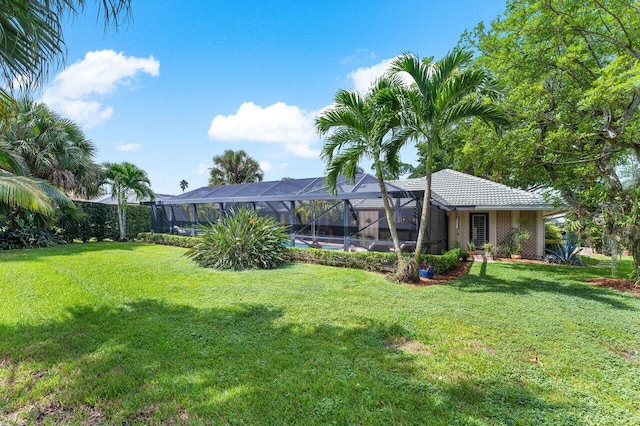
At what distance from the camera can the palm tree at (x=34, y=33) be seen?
8.79ft

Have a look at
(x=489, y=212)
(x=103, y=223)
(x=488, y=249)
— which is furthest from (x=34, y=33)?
(x=103, y=223)

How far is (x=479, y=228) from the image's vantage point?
15078 millimetres

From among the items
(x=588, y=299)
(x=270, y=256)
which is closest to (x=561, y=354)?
(x=588, y=299)

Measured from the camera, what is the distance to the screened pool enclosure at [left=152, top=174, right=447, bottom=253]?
37.3ft

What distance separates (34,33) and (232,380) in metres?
4.01

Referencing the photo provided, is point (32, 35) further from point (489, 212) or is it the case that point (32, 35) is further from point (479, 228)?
point (479, 228)

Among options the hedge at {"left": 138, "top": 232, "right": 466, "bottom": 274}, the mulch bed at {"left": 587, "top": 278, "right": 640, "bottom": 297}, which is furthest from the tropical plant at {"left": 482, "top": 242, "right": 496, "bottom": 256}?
the mulch bed at {"left": 587, "top": 278, "right": 640, "bottom": 297}

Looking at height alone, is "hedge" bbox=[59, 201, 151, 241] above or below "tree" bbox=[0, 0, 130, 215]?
below

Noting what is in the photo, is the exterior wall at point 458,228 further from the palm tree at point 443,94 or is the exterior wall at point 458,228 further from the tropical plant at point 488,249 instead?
the palm tree at point 443,94

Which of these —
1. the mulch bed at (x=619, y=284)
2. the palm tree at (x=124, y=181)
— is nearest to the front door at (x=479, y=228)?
the mulch bed at (x=619, y=284)

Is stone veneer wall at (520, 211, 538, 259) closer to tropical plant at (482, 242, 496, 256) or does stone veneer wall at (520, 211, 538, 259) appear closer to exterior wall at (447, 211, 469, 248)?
tropical plant at (482, 242, 496, 256)

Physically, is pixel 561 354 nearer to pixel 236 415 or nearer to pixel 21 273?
pixel 236 415

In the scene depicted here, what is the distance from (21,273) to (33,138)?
369 inches

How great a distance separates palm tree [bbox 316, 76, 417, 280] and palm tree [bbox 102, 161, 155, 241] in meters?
14.5
